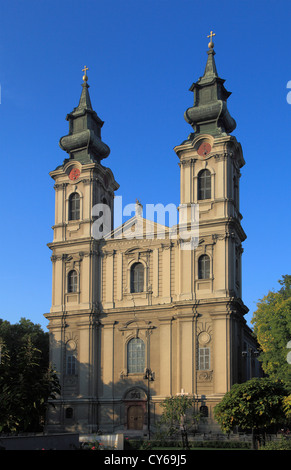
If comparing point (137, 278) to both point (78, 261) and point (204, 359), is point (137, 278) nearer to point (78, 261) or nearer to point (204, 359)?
point (78, 261)

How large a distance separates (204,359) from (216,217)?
10553 millimetres

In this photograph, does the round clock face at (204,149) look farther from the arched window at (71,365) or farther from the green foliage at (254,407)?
the green foliage at (254,407)

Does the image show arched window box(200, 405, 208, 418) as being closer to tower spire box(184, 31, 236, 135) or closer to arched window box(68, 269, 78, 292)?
arched window box(68, 269, 78, 292)

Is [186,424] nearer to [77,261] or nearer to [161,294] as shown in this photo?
[161,294]

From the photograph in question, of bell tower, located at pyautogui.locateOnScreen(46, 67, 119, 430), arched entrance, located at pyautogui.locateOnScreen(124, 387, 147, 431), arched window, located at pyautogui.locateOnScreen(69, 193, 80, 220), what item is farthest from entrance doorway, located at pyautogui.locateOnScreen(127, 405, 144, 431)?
arched window, located at pyautogui.locateOnScreen(69, 193, 80, 220)

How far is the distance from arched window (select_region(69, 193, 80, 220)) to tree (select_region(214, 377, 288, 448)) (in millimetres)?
26002

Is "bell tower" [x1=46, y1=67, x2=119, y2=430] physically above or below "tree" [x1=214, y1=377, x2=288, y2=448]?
above

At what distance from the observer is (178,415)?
43.3 m

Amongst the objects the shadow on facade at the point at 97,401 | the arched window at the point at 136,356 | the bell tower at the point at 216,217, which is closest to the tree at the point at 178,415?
the bell tower at the point at 216,217

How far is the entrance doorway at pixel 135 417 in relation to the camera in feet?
156

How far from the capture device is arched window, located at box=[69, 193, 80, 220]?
54.4 metres

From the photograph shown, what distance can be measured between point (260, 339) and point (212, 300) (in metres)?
4.57

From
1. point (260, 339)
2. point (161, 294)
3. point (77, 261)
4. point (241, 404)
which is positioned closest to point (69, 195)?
point (77, 261)
